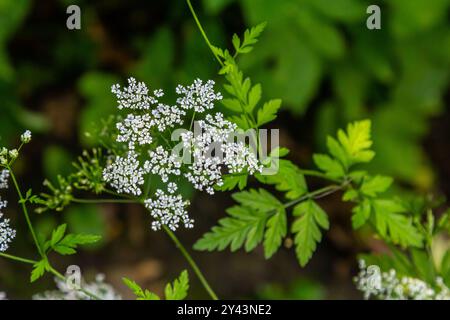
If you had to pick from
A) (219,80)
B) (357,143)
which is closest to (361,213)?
(357,143)

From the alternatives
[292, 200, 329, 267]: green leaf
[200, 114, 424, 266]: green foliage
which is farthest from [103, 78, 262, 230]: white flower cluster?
[292, 200, 329, 267]: green leaf

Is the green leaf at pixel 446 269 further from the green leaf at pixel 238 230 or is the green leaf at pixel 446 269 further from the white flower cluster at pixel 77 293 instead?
the white flower cluster at pixel 77 293

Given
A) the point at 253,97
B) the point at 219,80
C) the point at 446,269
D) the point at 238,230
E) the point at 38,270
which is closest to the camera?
the point at 38,270

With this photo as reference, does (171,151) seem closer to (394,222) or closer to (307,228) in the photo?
(307,228)

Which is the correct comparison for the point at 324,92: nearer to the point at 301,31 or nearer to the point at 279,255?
the point at 301,31
